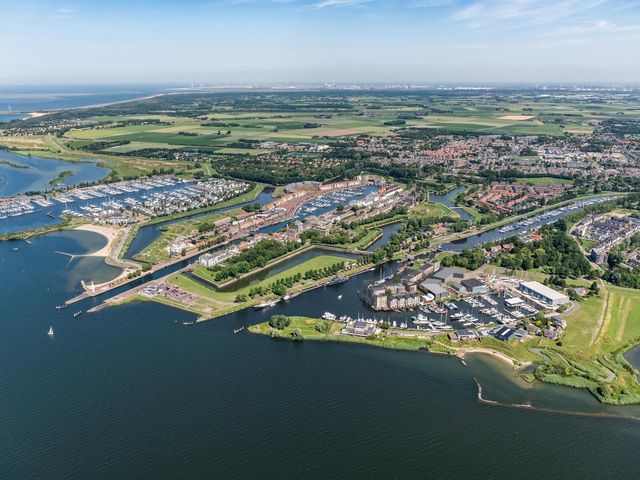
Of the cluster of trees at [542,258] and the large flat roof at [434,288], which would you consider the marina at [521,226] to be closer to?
the cluster of trees at [542,258]

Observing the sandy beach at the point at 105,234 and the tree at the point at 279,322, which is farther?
the sandy beach at the point at 105,234

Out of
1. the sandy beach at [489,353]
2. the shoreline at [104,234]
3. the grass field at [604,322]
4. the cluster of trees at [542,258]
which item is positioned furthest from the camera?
the shoreline at [104,234]

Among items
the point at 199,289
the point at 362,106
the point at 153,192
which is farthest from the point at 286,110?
the point at 199,289

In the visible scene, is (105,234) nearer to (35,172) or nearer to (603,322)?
(35,172)

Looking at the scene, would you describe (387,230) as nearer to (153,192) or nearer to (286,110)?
(153,192)

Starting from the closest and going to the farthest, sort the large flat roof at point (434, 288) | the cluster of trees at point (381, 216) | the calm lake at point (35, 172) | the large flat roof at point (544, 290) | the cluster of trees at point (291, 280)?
the large flat roof at point (544, 290), the cluster of trees at point (291, 280), the large flat roof at point (434, 288), the cluster of trees at point (381, 216), the calm lake at point (35, 172)

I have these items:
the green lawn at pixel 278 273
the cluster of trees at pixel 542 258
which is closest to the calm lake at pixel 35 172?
the green lawn at pixel 278 273
